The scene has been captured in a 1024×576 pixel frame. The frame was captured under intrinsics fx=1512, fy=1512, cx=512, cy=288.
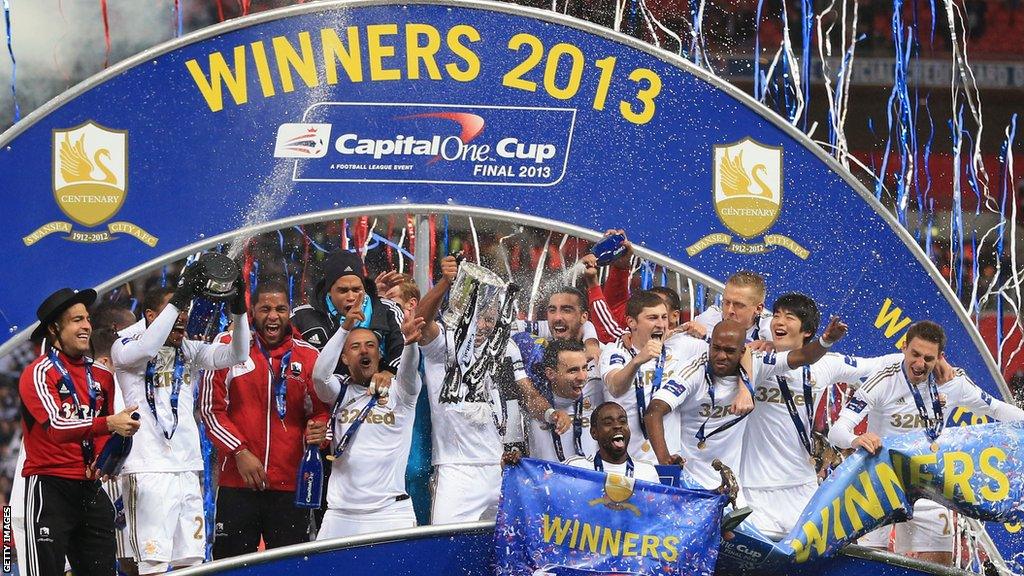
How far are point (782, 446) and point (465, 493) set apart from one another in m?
1.57

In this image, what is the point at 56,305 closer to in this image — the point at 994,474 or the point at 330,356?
the point at 330,356

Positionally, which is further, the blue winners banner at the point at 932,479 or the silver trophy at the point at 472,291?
the silver trophy at the point at 472,291

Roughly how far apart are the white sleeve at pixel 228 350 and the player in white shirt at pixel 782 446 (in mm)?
2363

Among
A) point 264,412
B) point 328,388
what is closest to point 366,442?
point 328,388

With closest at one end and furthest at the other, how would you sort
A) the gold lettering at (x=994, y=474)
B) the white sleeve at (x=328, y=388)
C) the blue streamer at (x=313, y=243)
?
the gold lettering at (x=994, y=474)
the white sleeve at (x=328, y=388)
the blue streamer at (x=313, y=243)

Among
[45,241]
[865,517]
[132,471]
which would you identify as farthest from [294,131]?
[865,517]

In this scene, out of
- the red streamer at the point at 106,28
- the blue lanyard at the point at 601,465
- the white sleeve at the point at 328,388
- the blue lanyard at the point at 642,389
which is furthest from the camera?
the red streamer at the point at 106,28

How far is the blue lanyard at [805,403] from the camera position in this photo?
23.1 feet

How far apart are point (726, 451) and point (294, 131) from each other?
253 centimetres

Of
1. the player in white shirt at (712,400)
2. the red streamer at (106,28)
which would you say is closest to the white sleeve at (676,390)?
the player in white shirt at (712,400)

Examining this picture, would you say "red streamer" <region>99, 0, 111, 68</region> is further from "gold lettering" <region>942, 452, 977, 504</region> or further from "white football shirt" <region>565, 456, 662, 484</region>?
"gold lettering" <region>942, 452, 977, 504</region>

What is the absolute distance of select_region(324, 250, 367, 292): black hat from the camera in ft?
Answer: 21.8

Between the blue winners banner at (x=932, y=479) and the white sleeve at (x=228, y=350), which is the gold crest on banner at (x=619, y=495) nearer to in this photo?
the blue winners banner at (x=932, y=479)

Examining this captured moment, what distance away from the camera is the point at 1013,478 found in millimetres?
6238
